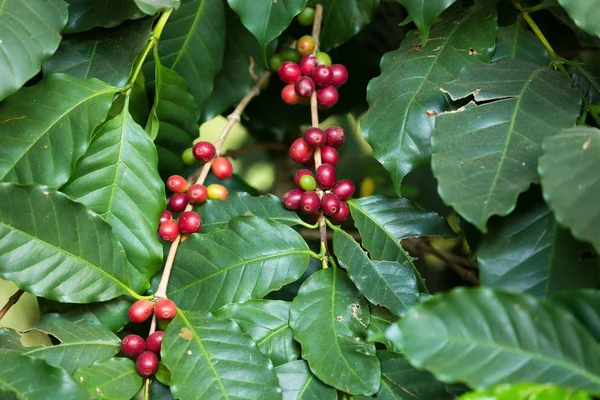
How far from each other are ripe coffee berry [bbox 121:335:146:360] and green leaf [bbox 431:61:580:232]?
0.49 meters

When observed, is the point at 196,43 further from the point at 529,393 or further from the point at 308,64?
the point at 529,393

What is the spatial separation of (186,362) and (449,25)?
2.24 ft

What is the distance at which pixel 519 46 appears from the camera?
3.44 ft

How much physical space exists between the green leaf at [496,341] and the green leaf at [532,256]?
156 mm

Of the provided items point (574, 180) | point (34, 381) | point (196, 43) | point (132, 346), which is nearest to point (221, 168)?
point (196, 43)

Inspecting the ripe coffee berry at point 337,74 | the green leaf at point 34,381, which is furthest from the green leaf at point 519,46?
the green leaf at point 34,381

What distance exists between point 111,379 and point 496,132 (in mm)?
622

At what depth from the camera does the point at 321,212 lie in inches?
41.9

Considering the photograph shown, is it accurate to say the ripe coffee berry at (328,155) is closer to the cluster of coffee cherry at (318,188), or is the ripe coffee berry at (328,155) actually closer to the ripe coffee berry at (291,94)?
the cluster of coffee cherry at (318,188)

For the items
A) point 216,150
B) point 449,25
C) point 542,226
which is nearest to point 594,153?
point 542,226

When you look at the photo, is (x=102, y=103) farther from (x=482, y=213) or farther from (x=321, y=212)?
(x=482, y=213)

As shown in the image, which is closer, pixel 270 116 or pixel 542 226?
pixel 542 226

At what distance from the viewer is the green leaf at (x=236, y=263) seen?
968mm

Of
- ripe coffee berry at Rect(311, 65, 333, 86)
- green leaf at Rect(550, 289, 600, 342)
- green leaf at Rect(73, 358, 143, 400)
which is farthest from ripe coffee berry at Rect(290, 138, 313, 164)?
green leaf at Rect(550, 289, 600, 342)
